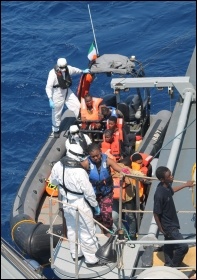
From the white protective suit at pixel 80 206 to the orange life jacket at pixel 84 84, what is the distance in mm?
4969

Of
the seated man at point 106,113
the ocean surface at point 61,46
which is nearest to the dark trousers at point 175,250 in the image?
the seated man at point 106,113

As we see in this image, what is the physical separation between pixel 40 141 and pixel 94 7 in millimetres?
7944

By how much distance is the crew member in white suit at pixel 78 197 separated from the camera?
33.1 ft

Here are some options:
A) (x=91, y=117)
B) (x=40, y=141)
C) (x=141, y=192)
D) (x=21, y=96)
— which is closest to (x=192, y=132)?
(x=141, y=192)

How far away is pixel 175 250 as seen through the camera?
9.98 m

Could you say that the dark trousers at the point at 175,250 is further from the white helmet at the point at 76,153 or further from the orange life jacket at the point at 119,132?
the orange life jacket at the point at 119,132

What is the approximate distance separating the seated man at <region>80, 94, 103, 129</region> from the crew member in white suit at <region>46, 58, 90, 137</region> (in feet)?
0.99

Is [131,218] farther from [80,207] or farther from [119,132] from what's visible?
[119,132]

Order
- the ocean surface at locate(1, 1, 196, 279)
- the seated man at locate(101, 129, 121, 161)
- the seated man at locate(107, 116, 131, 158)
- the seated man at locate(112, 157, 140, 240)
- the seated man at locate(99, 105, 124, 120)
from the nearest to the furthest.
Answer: the seated man at locate(112, 157, 140, 240), the seated man at locate(101, 129, 121, 161), the seated man at locate(107, 116, 131, 158), the seated man at locate(99, 105, 124, 120), the ocean surface at locate(1, 1, 196, 279)

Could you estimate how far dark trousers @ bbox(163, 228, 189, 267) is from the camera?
9945 millimetres

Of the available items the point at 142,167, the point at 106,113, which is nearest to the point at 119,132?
the point at 106,113

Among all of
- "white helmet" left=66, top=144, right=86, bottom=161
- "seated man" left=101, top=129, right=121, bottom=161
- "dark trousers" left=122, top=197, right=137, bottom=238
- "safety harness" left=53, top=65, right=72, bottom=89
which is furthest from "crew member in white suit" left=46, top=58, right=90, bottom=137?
"white helmet" left=66, top=144, right=86, bottom=161

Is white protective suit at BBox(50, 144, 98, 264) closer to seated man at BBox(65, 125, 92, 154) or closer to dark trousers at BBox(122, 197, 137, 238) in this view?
dark trousers at BBox(122, 197, 137, 238)

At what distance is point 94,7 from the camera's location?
83.7ft
